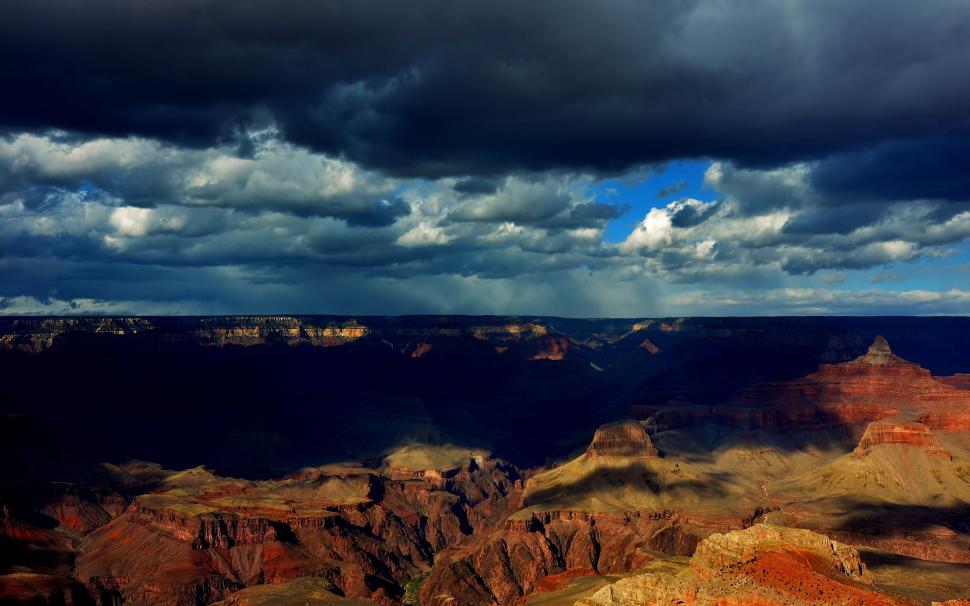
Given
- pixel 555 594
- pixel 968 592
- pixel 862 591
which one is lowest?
pixel 555 594

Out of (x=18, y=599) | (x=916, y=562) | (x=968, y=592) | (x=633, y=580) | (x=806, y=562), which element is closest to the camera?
(x=806, y=562)

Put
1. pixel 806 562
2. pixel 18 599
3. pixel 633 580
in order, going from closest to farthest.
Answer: pixel 806 562, pixel 633 580, pixel 18 599

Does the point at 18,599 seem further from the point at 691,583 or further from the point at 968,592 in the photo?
the point at 968,592

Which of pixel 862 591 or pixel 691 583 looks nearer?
pixel 862 591

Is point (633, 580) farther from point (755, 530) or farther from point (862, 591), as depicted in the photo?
point (862, 591)

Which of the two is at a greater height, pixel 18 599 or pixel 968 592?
pixel 968 592

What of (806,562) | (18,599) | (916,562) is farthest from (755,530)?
(18,599)

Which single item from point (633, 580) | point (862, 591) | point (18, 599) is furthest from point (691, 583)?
point (18, 599)

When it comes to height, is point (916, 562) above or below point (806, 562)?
below

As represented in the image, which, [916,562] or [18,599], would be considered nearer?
[916,562]
